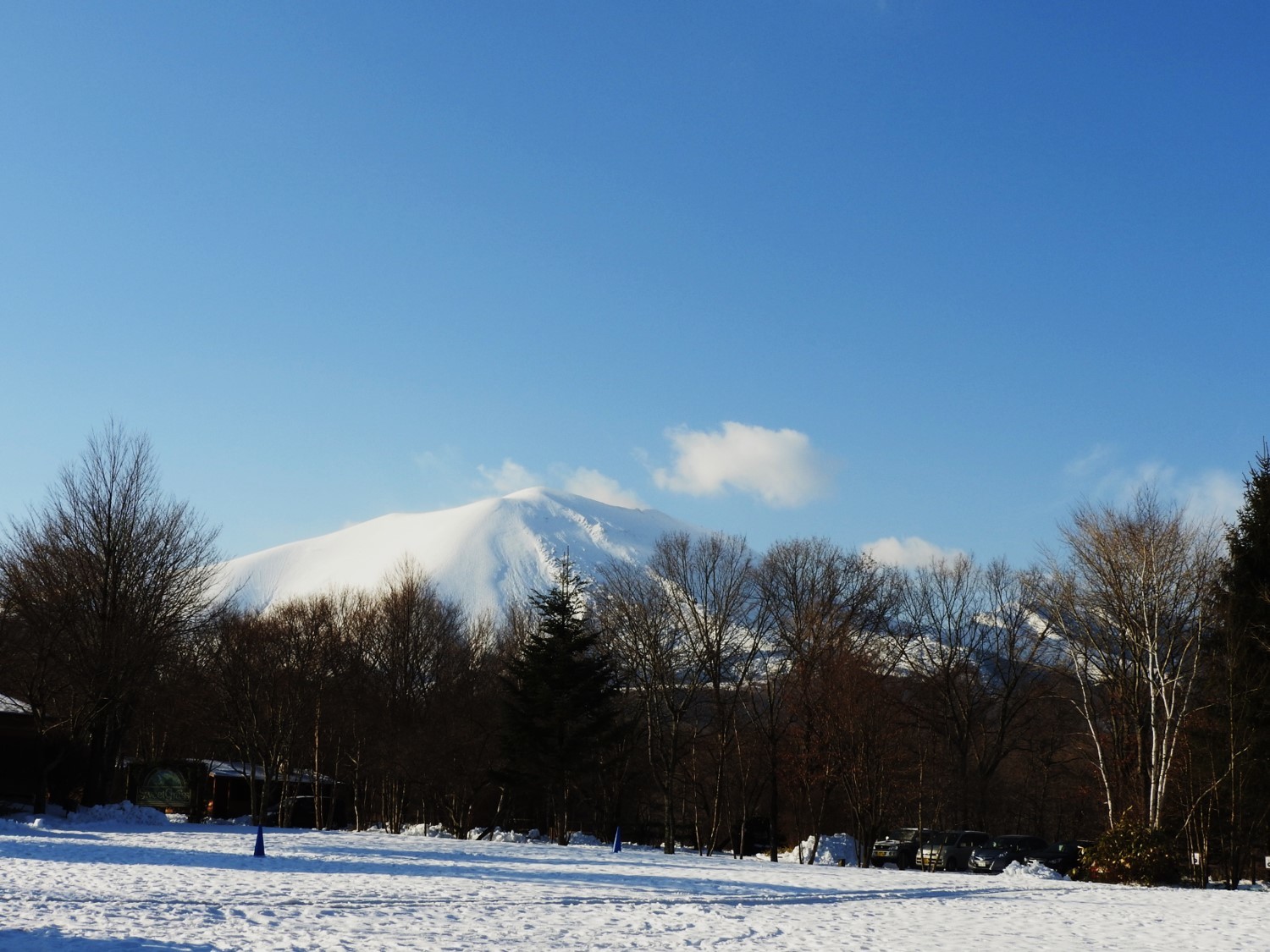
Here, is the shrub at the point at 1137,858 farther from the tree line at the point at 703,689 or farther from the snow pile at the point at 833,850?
the snow pile at the point at 833,850

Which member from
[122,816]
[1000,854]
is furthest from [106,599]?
[1000,854]

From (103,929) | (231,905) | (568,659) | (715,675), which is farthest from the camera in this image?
(715,675)

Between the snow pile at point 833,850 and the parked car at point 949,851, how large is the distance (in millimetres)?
3771

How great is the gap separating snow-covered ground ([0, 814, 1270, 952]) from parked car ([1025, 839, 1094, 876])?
10.4m

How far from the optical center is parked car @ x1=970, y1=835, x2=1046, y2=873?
37000mm

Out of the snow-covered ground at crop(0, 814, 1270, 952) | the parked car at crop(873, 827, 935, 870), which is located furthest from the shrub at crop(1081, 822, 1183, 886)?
the parked car at crop(873, 827, 935, 870)

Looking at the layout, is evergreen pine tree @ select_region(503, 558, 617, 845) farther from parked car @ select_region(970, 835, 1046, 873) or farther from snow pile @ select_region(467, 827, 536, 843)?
parked car @ select_region(970, 835, 1046, 873)

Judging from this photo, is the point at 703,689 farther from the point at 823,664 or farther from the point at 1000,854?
the point at 1000,854

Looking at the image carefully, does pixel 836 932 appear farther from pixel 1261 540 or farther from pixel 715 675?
pixel 715 675

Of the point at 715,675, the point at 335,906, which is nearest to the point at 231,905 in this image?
the point at 335,906

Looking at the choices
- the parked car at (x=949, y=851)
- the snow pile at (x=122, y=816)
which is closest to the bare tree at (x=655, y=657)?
the parked car at (x=949, y=851)

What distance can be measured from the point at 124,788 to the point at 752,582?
31.4 meters

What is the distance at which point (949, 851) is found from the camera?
3950cm

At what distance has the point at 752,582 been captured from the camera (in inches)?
2039
